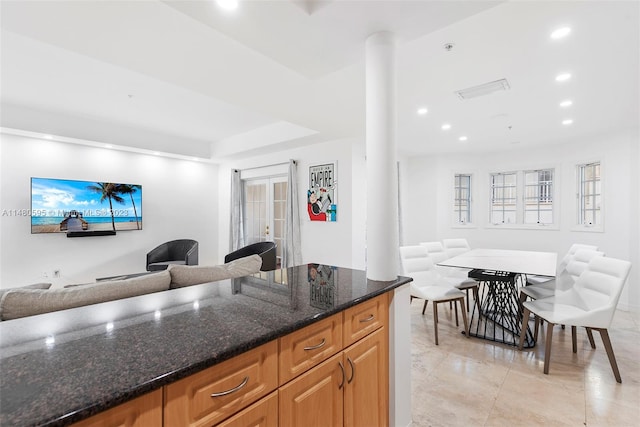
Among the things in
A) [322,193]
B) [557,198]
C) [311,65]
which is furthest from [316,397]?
[557,198]

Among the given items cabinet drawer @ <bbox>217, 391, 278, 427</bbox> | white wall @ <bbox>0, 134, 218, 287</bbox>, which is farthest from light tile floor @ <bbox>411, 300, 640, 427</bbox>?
white wall @ <bbox>0, 134, 218, 287</bbox>

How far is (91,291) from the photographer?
4.80ft

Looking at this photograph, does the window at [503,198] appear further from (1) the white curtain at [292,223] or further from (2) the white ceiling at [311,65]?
(1) the white curtain at [292,223]

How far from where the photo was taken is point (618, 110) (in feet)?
11.4

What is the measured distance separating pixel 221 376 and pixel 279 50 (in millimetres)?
1972

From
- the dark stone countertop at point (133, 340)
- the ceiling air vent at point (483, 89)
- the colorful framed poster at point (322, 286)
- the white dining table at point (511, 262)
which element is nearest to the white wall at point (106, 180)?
the dark stone countertop at point (133, 340)

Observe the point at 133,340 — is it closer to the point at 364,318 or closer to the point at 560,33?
the point at 364,318

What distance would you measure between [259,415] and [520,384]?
225 centimetres

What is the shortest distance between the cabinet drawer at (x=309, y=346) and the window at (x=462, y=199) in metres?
5.50

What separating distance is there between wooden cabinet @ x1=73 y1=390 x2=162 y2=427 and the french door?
192 inches

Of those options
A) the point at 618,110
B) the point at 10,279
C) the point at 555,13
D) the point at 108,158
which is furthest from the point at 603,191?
the point at 10,279

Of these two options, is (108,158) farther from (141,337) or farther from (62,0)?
(141,337)

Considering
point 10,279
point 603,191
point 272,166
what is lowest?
point 10,279

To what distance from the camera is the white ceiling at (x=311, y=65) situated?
5.69 ft
